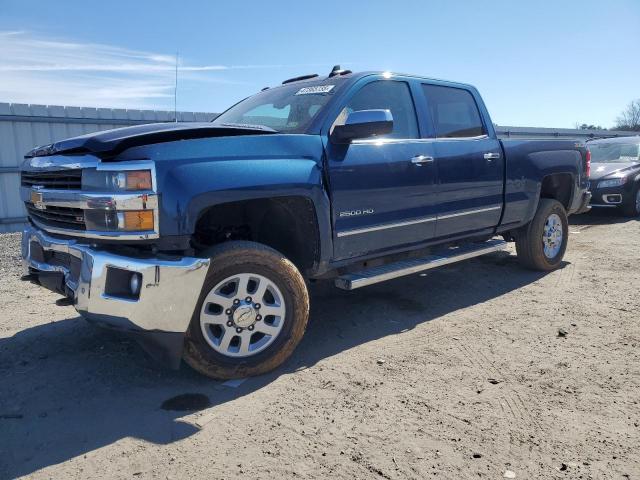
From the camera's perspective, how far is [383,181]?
383cm

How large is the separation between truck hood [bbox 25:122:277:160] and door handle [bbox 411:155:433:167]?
1341 millimetres

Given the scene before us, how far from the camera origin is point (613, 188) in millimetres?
9742

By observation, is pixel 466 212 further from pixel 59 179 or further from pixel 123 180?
pixel 59 179

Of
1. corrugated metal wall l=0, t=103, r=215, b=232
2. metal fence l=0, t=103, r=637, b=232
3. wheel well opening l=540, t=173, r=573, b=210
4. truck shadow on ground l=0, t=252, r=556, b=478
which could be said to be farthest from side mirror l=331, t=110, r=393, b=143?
corrugated metal wall l=0, t=103, r=215, b=232

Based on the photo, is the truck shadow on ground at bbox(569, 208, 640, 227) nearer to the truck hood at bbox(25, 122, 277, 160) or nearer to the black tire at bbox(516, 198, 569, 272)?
the black tire at bbox(516, 198, 569, 272)

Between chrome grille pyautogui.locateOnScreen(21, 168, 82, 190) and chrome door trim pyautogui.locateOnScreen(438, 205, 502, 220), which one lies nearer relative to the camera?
chrome grille pyautogui.locateOnScreen(21, 168, 82, 190)

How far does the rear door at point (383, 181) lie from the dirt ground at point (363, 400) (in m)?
0.76

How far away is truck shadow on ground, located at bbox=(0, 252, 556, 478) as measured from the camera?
8.39ft

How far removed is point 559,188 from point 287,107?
12.7ft

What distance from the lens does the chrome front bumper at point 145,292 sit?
2.71 meters

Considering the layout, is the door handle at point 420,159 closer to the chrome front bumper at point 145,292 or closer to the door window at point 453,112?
the door window at point 453,112

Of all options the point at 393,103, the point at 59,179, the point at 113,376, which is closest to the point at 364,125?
the point at 393,103

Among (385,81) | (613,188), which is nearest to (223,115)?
(385,81)

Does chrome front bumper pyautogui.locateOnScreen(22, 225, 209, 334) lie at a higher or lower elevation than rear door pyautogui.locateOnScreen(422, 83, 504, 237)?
lower
